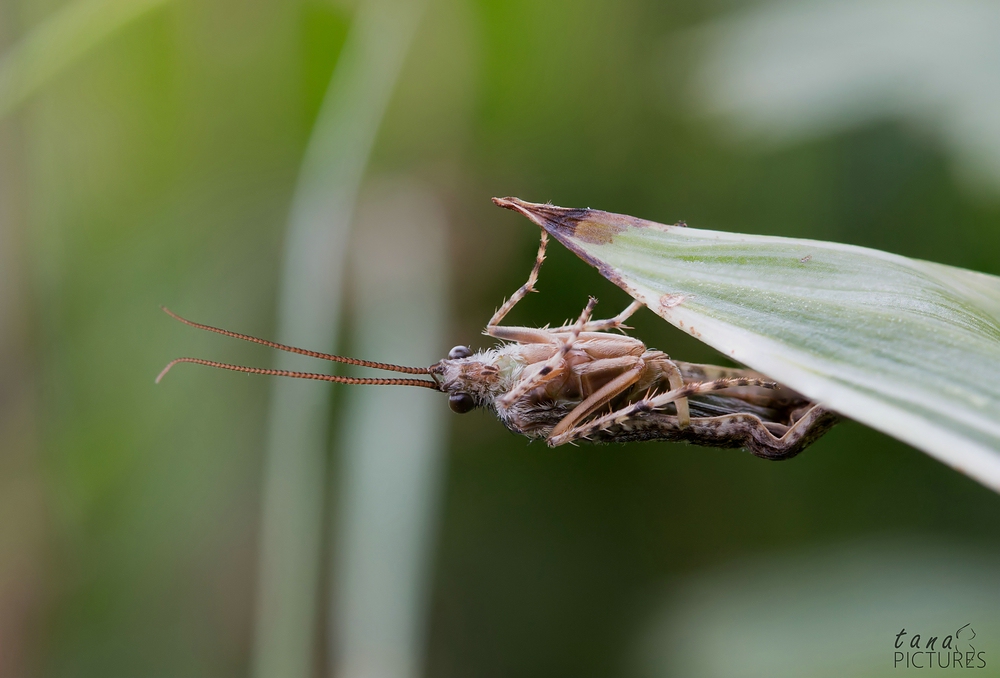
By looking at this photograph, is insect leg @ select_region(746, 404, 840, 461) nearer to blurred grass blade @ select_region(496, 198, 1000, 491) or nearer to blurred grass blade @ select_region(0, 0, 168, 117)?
blurred grass blade @ select_region(496, 198, 1000, 491)

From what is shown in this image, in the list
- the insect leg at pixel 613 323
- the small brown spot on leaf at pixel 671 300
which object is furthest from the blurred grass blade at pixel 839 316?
the insect leg at pixel 613 323

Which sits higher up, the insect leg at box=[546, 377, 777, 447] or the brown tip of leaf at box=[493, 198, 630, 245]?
the brown tip of leaf at box=[493, 198, 630, 245]

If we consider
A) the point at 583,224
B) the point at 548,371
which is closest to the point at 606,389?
the point at 548,371

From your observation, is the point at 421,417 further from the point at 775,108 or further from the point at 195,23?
the point at 195,23

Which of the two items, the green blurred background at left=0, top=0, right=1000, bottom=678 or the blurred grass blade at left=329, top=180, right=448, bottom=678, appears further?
the green blurred background at left=0, top=0, right=1000, bottom=678

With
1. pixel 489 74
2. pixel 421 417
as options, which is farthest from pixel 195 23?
pixel 421 417

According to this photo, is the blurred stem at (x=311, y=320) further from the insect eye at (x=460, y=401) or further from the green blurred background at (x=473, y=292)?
the insect eye at (x=460, y=401)

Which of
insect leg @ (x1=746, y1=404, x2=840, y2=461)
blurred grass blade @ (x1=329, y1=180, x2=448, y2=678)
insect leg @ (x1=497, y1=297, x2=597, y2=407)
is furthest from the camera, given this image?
blurred grass blade @ (x1=329, y1=180, x2=448, y2=678)

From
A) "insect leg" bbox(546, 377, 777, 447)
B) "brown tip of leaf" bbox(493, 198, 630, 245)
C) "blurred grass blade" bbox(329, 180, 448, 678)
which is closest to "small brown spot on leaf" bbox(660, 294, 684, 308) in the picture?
"brown tip of leaf" bbox(493, 198, 630, 245)
